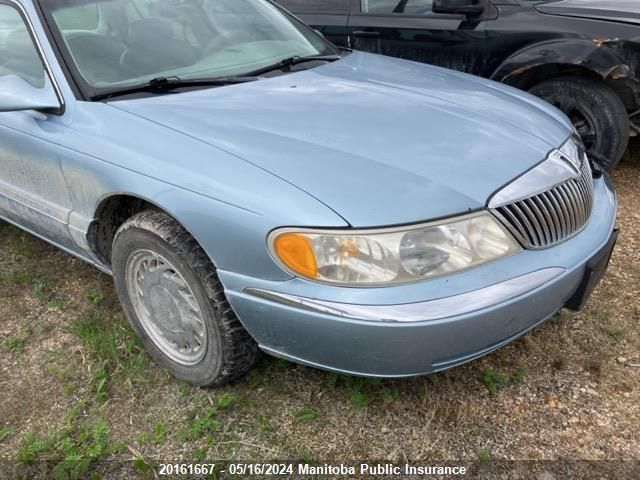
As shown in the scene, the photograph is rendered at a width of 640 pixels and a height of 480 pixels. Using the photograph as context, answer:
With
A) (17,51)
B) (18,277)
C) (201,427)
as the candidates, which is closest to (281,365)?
(201,427)

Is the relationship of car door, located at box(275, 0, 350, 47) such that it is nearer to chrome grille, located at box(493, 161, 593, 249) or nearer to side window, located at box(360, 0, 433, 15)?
side window, located at box(360, 0, 433, 15)

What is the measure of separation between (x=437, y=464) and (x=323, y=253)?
90cm

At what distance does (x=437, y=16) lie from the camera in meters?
4.20

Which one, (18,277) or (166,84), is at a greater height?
(166,84)

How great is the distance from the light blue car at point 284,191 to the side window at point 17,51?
0.5 inches

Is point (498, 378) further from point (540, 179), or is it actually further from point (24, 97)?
point (24, 97)

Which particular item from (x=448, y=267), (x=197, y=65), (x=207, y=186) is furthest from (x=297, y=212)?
(x=197, y=65)

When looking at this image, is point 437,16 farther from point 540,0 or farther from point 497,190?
point 497,190

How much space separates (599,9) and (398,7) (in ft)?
4.49

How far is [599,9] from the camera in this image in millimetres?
3879

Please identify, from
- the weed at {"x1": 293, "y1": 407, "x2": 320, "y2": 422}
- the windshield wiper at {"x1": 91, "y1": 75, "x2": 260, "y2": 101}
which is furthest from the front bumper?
the windshield wiper at {"x1": 91, "y1": 75, "x2": 260, "y2": 101}

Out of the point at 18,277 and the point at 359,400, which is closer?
the point at 359,400

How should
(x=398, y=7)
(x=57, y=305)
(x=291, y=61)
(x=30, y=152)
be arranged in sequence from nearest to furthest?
(x=30, y=152), (x=291, y=61), (x=57, y=305), (x=398, y=7)

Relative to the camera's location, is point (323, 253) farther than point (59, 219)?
No
